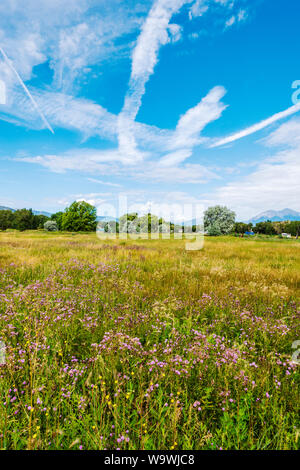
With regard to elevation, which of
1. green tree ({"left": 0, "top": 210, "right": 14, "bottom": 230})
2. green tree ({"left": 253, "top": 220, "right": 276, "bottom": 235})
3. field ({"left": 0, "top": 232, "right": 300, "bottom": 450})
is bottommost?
field ({"left": 0, "top": 232, "right": 300, "bottom": 450})

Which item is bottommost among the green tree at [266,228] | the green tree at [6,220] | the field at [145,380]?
the field at [145,380]

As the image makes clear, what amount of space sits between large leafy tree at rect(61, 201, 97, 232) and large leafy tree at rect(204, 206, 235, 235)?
4360cm

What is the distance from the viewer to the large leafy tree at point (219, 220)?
71.1m

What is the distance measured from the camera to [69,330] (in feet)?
10.5

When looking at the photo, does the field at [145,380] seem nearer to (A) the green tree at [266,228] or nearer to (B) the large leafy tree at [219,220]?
(B) the large leafy tree at [219,220]

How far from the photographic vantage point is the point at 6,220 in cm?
10719

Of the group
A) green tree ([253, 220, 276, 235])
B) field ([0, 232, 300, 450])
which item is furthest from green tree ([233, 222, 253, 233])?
field ([0, 232, 300, 450])

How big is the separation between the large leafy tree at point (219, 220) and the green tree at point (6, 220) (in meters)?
102

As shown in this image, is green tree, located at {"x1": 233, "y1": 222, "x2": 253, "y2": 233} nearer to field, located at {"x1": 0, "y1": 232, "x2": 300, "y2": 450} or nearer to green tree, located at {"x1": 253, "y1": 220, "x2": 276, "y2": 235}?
green tree, located at {"x1": 253, "y1": 220, "x2": 276, "y2": 235}

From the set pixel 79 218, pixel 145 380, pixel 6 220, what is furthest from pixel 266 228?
pixel 145 380

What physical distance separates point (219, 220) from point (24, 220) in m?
94.8

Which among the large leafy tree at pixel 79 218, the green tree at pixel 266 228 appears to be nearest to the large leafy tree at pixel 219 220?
the large leafy tree at pixel 79 218

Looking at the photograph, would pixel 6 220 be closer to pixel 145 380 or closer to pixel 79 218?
pixel 79 218

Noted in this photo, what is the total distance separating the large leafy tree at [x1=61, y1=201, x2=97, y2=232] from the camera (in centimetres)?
6925
